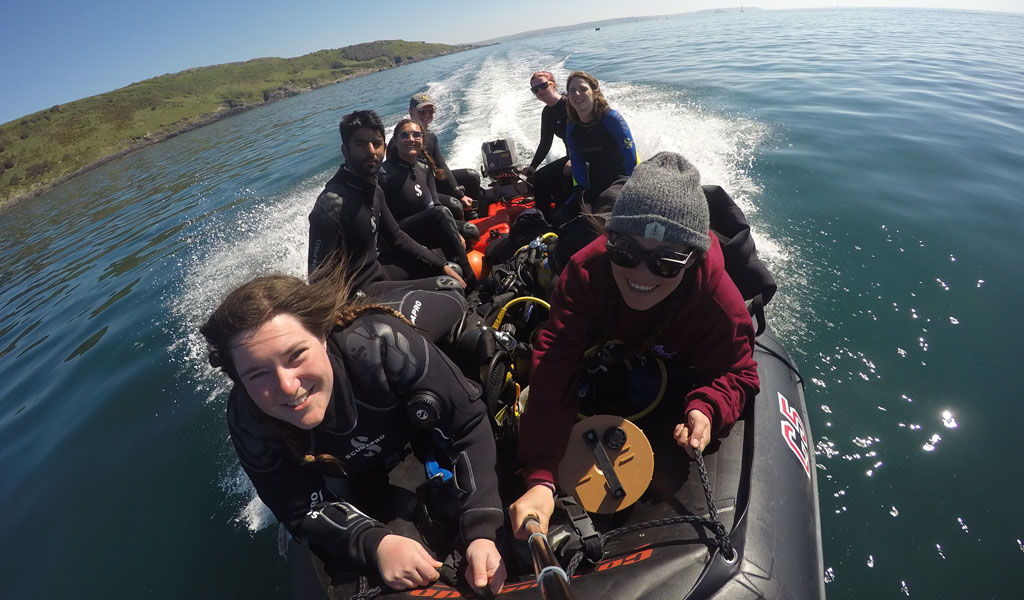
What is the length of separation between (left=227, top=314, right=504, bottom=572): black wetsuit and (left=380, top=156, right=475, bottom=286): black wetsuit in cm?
233

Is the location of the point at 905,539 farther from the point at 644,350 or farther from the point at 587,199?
the point at 587,199

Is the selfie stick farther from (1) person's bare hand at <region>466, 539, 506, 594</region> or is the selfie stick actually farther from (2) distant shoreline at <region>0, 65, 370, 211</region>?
(2) distant shoreline at <region>0, 65, 370, 211</region>

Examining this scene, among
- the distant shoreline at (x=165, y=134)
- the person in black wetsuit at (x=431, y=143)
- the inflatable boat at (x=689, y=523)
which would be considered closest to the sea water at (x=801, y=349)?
the inflatable boat at (x=689, y=523)

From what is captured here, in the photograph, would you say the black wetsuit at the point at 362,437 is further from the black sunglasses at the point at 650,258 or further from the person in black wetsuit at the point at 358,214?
the person in black wetsuit at the point at 358,214

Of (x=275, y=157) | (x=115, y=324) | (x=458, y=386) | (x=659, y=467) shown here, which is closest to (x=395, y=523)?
(x=458, y=386)

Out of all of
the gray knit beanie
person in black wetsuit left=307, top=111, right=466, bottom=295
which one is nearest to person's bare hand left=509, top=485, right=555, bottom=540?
the gray knit beanie

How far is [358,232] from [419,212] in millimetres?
1093

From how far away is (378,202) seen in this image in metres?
3.51

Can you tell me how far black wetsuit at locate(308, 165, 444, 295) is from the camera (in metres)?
3.05

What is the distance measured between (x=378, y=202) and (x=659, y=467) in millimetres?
2987

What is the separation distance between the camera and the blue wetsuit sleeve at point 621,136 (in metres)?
4.02

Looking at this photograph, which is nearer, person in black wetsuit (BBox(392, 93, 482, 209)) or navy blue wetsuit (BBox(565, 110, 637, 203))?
navy blue wetsuit (BBox(565, 110, 637, 203))

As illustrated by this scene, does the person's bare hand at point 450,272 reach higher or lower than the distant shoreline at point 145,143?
lower

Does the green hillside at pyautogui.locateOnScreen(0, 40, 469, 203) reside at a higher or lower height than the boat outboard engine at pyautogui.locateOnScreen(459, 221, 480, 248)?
higher
